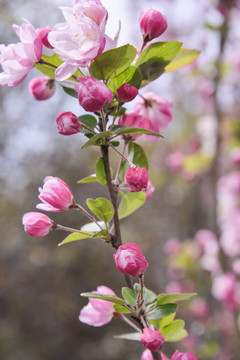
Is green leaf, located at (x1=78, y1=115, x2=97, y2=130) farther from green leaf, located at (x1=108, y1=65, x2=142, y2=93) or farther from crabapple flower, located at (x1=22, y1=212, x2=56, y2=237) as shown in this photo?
crabapple flower, located at (x1=22, y1=212, x2=56, y2=237)

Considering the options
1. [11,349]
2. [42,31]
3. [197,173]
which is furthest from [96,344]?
[42,31]

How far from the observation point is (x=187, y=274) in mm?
2385

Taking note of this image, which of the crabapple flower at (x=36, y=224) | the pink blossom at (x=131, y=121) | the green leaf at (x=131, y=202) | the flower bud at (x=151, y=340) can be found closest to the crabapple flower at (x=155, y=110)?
the pink blossom at (x=131, y=121)

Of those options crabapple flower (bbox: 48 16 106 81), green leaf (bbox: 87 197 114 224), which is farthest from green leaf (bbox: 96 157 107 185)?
crabapple flower (bbox: 48 16 106 81)

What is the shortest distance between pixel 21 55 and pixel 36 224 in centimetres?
27

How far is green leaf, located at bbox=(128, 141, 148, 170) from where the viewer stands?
0.63 meters

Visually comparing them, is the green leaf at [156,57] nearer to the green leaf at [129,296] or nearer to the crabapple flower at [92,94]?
the crabapple flower at [92,94]

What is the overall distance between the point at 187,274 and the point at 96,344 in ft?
6.10

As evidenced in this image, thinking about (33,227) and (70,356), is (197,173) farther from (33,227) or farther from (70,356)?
(70,356)

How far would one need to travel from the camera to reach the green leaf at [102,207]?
58 cm

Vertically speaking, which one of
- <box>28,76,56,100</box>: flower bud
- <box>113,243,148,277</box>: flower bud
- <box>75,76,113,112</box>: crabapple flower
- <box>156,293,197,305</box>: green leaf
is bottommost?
<box>156,293,197,305</box>: green leaf

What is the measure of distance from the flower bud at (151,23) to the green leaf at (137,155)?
188mm

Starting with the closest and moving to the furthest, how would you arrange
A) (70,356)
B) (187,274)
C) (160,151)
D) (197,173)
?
(197,173) < (187,274) < (70,356) < (160,151)

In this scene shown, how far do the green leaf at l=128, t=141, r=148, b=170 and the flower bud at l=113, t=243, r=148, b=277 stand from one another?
17 cm
